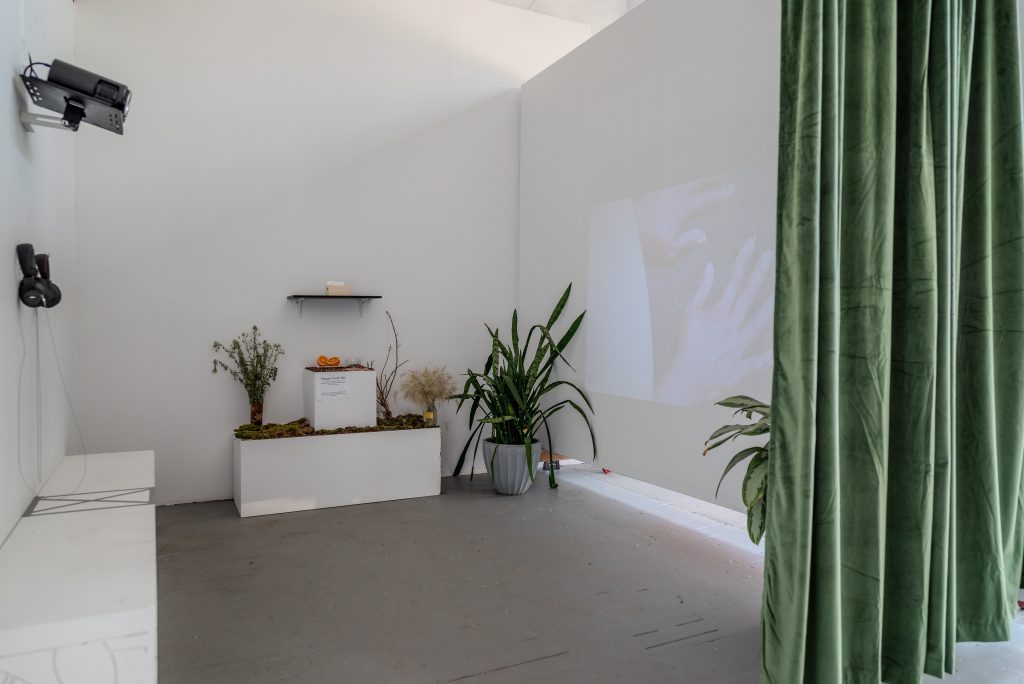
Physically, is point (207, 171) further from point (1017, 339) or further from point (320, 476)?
point (1017, 339)

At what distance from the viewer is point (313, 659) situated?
2104 millimetres

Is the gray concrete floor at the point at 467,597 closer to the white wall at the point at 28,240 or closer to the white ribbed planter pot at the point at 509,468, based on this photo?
the white ribbed planter pot at the point at 509,468

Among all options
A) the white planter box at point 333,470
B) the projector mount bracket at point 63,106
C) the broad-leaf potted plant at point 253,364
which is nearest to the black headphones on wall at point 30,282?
the projector mount bracket at point 63,106

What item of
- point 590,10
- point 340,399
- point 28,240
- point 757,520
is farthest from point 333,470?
point 590,10

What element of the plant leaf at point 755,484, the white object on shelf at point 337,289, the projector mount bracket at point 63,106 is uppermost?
the projector mount bracket at point 63,106

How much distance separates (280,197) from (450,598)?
267cm

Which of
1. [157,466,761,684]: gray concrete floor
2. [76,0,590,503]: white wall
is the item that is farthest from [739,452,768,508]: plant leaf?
[76,0,590,503]: white wall

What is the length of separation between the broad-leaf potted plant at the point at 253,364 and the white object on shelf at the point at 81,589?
1541 mm

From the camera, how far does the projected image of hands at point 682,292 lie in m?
2.96

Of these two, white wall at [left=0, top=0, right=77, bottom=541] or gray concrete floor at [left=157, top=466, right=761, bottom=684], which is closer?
white wall at [left=0, top=0, right=77, bottom=541]

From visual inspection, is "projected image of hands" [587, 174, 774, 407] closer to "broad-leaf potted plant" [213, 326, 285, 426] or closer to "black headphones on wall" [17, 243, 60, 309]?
"broad-leaf potted plant" [213, 326, 285, 426]

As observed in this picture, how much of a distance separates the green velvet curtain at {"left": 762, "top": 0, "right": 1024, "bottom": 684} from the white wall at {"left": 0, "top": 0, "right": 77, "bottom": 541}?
A: 209 centimetres

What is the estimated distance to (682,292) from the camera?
338 centimetres

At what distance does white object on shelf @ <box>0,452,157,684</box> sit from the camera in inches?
44.5
